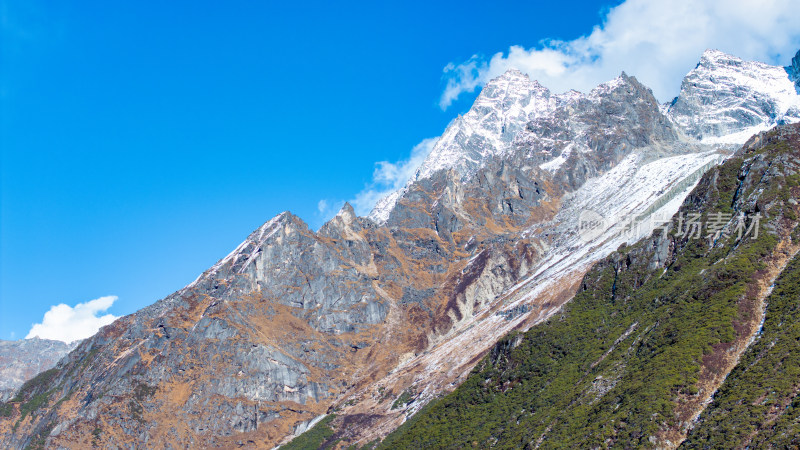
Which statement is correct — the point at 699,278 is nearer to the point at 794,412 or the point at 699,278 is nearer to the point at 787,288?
the point at 787,288

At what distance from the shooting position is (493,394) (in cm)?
15750

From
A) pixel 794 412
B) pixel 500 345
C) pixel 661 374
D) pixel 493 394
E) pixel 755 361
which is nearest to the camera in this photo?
pixel 794 412

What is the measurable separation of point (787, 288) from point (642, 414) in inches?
1323

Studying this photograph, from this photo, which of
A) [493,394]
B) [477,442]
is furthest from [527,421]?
[493,394]

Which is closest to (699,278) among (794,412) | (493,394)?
(794,412)

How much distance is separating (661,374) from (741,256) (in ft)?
103

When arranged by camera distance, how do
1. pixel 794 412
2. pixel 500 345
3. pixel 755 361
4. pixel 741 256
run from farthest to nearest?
pixel 500 345, pixel 741 256, pixel 755 361, pixel 794 412

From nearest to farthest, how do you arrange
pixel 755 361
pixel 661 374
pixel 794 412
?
pixel 794 412 → pixel 755 361 → pixel 661 374

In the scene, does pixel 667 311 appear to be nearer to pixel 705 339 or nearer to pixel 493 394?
pixel 705 339

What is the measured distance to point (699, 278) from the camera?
126m

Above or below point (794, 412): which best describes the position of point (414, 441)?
above

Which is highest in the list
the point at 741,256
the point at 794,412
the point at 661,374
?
the point at 741,256

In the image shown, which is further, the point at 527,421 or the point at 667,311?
the point at 527,421

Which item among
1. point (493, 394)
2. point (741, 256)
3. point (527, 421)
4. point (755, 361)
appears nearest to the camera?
point (755, 361)
